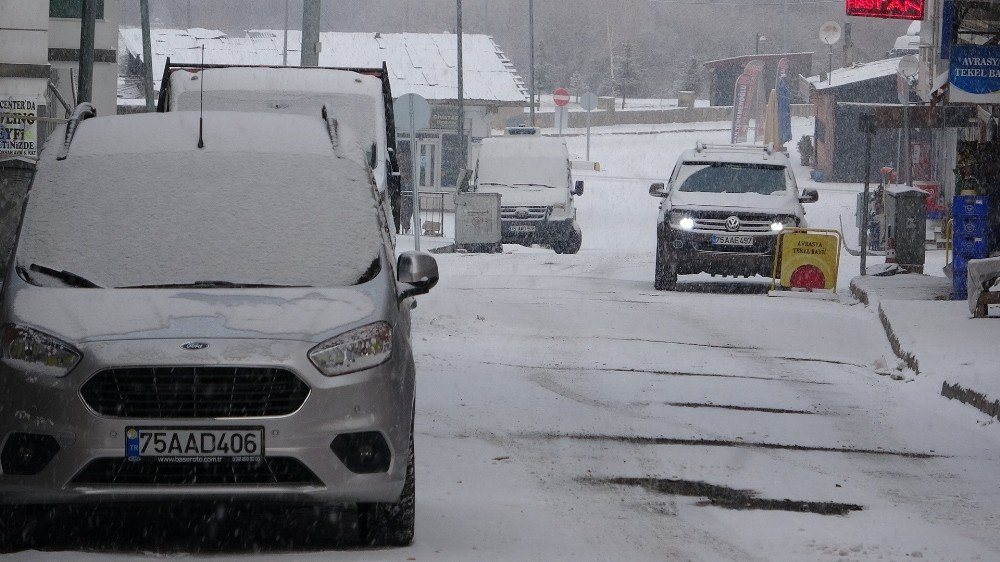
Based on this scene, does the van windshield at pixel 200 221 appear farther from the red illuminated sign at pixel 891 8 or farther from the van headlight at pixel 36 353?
the red illuminated sign at pixel 891 8

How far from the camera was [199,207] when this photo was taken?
6414mm

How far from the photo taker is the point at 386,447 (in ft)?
18.7

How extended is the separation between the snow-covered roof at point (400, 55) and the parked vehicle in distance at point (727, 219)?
111 feet

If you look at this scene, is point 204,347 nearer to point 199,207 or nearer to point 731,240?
point 199,207

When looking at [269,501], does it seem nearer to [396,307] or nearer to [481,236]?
[396,307]

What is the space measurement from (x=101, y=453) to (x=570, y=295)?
44.8ft

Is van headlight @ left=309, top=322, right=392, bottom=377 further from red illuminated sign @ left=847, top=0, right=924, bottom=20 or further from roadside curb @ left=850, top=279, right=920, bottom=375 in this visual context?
red illuminated sign @ left=847, top=0, right=924, bottom=20

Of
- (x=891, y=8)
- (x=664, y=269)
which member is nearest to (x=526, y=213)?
(x=891, y=8)

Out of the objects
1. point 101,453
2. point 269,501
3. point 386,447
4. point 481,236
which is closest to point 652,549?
point 386,447

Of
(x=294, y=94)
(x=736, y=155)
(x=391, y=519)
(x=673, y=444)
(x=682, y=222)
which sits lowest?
(x=673, y=444)

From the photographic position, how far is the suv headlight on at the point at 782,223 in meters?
19.7

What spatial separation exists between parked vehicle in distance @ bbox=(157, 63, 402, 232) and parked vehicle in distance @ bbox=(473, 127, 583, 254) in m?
17.3

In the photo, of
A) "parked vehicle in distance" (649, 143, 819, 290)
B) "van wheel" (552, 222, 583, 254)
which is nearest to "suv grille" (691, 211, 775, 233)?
"parked vehicle in distance" (649, 143, 819, 290)

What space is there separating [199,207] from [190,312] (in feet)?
2.89
